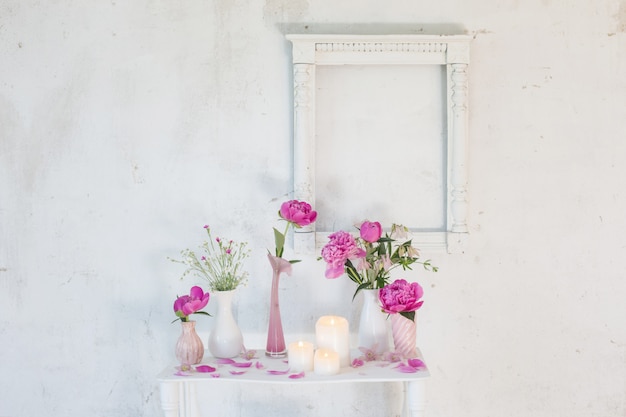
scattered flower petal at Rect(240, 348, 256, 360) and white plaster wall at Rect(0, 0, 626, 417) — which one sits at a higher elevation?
white plaster wall at Rect(0, 0, 626, 417)

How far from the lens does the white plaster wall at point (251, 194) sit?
1.98 meters

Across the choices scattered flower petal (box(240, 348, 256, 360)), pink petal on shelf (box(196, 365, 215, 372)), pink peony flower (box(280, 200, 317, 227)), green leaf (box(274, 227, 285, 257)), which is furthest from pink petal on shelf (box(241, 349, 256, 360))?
pink peony flower (box(280, 200, 317, 227))

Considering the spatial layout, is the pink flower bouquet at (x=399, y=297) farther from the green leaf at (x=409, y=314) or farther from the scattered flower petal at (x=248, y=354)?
the scattered flower petal at (x=248, y=354)

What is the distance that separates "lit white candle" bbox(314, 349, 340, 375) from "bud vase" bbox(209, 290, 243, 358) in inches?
10.0

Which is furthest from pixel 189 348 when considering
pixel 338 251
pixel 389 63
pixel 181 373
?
pixel 389 63

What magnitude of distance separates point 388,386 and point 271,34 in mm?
1140

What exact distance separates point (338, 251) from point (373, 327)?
0.25 metres

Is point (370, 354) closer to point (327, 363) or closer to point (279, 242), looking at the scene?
point (327, 363)

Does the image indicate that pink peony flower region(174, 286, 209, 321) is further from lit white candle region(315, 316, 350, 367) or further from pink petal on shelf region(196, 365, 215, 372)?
lit white candle region(315, 316, 350, 367)

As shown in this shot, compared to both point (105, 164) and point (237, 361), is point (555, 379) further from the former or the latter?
point (105, 164)

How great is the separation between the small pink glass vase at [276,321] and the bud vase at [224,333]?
0.29ft

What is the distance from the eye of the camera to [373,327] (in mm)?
1842

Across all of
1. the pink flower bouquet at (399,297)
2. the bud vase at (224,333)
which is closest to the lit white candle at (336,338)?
the pink flower bouquet at (399,297)

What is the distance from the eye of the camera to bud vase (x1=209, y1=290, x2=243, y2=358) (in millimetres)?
1816
